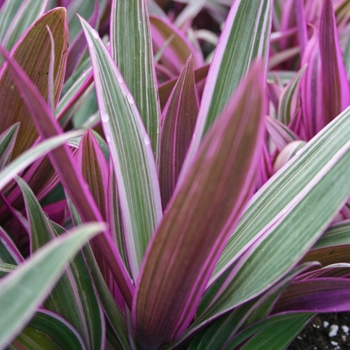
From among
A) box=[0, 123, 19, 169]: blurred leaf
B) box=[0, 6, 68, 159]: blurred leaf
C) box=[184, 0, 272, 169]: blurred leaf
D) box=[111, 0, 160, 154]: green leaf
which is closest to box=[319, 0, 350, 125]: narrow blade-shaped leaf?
box=[184, 0, 272, 169]: blurred leaf

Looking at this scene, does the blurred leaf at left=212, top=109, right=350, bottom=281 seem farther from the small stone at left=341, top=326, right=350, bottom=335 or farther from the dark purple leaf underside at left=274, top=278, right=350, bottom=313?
the small stone at left=341, top=326, right=350, bottom=335

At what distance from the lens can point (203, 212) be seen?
1.24 ft

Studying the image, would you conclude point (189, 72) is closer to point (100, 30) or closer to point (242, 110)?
point (242, 110)

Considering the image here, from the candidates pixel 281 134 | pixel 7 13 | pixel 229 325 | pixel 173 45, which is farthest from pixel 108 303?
pixel 173 45

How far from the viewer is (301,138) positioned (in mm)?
924

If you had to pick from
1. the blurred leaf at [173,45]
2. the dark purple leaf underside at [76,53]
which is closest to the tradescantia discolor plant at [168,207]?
the dark purple leaf underside at [76,53]

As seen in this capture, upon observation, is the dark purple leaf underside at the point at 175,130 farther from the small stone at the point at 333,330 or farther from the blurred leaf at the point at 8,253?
the small stone at the point at 333,330

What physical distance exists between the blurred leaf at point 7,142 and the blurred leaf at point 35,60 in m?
0.02

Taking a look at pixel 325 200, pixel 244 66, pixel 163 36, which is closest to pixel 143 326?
pixel 325 200

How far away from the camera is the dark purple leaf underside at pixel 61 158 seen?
365 mm

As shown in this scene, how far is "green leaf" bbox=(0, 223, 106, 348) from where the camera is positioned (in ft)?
0.94

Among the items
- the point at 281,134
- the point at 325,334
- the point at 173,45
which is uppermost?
the point at 173,45

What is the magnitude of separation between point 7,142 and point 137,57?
0.82 ft

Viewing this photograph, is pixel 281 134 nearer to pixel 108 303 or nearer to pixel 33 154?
pixel 108 303
